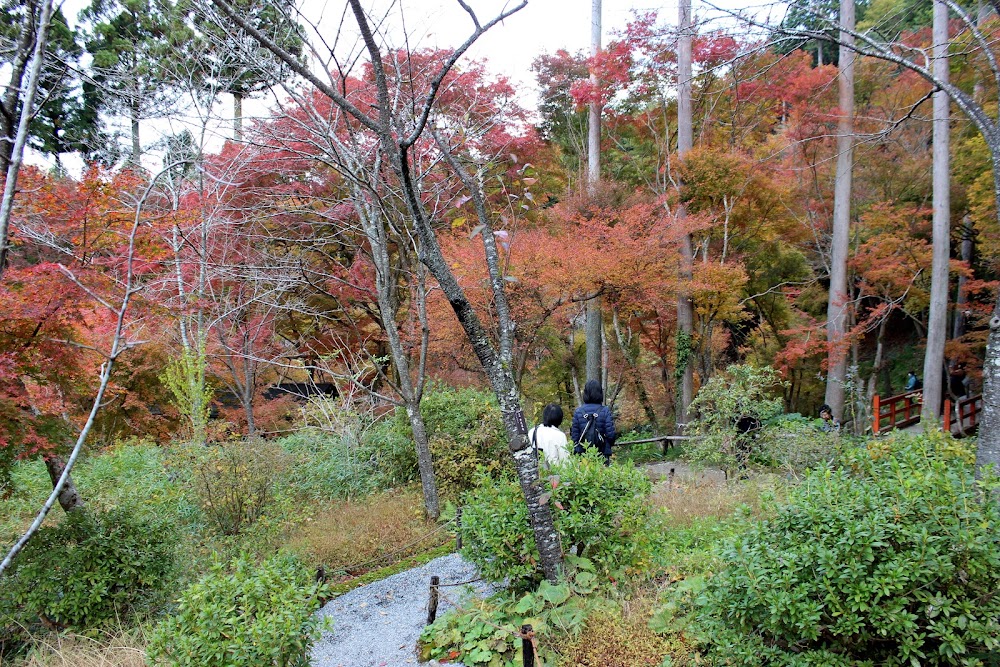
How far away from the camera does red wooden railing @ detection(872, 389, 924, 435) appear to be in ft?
36.3

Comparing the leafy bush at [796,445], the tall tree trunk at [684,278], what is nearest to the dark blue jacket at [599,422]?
the leafy bush at [796,445]

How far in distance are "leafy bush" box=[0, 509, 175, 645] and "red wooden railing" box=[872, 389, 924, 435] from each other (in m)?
11.2

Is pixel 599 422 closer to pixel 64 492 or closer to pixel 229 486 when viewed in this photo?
pixel 229 486

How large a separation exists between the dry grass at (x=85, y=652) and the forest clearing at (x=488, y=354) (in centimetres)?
7

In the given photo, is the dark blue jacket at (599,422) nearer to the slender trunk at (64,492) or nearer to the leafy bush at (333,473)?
the leafy bush at (333,473)

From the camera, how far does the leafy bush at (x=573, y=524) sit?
3.69m

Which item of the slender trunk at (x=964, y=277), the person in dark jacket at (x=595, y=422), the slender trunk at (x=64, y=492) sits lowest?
the slender trunk at (x=64, y=492)

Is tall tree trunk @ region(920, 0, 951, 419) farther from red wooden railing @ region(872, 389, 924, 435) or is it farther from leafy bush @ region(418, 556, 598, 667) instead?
leafy bush @ region(418, 556, 598, 667)

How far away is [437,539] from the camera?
6578 millimetres

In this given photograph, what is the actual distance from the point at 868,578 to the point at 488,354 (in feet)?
6.94

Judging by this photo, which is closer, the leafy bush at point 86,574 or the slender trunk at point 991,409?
the slender trunk at point 991,409

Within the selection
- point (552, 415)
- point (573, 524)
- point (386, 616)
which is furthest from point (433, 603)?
point (552, 415)

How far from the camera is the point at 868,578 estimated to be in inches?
93.6

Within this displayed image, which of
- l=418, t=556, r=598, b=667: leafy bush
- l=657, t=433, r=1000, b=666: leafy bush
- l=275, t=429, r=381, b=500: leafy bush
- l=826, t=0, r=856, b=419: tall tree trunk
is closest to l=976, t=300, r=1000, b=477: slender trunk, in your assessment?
l=657, t=433, r=1000, b=666: leafy bush
